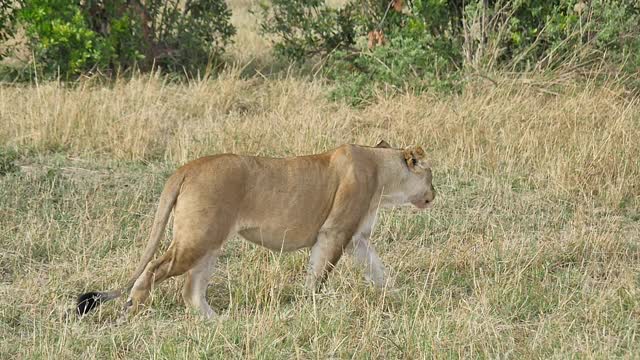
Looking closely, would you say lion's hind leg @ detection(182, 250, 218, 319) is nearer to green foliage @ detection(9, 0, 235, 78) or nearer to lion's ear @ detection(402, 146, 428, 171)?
lion's ear @ detection(402, 146, 428, 171)

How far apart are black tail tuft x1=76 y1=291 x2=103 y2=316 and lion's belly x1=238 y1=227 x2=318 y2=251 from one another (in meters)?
0.76

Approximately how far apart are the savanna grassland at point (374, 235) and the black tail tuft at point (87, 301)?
0.28 ft

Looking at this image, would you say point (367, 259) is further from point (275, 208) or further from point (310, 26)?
point (310, 26)

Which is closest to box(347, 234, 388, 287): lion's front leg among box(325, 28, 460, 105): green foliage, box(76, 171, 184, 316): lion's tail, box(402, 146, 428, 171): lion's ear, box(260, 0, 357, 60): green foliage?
box(402, 146, 428, 171): lion's ear

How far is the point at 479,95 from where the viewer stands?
9.52 m

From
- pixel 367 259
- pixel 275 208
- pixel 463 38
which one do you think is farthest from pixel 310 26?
pixel 275 208

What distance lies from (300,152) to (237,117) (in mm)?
1267

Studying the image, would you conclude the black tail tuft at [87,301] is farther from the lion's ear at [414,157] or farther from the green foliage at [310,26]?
the green foliage at [310,26]

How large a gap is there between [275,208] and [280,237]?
5.9 inches

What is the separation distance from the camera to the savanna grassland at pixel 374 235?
193 inches

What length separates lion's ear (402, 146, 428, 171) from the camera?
615cm

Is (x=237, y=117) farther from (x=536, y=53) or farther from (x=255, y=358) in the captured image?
(x=255, y=358)

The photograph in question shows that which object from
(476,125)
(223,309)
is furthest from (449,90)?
(223,309)

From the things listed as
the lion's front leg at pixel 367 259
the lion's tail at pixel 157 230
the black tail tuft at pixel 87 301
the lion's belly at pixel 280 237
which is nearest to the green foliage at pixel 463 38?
the lion's front leg at pixel 367 259
